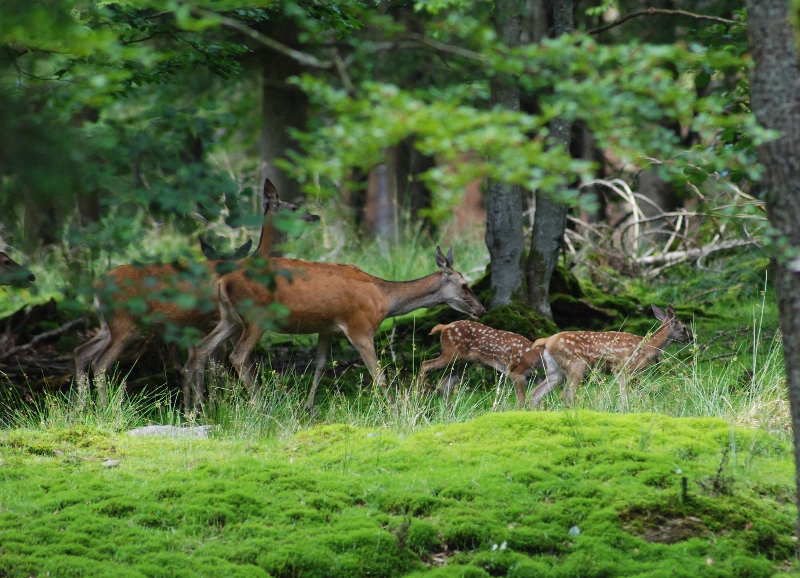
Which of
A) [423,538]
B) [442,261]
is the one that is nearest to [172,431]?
[423,538]

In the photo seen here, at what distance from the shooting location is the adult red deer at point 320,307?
975 centimetres

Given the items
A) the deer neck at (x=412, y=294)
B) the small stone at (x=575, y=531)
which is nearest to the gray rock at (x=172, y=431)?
the deer neck at (x=412, y=294)

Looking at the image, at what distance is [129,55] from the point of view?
4.27 m

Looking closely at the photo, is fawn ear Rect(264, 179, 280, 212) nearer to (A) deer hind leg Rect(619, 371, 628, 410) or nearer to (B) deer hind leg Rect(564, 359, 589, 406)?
(B) deer hind leg Rect(564, 359, 589, 406)

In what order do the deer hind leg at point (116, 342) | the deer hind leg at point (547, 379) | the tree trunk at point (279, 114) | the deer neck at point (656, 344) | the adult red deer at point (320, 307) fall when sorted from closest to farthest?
the deer hind leg at point (547, 379)
the deer neck at point (656, 344)
the adult red deer at point (320, 307)
the deer hind leg at point (116, 342)
the tree trunk at point (279, 114)

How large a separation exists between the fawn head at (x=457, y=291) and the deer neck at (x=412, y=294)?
0.06 m

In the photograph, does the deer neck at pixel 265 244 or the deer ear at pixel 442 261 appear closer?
the deer neck at pixel 265 244

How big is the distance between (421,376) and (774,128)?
5.79 meters

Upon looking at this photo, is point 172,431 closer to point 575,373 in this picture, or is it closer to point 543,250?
point 575,373

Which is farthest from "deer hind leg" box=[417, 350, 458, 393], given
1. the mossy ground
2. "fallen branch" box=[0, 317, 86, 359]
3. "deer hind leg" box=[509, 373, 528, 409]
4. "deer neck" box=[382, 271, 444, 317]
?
"fallen branch" box=[0, 317, 86, 359]

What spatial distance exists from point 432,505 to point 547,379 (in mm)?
3523

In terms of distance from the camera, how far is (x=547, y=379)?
29.8 ft

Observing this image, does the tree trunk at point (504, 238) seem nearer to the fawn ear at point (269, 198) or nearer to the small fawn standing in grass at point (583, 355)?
the small fawn standing in grass at point (583, 355)

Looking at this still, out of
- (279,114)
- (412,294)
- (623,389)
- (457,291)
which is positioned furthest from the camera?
(279,114)
